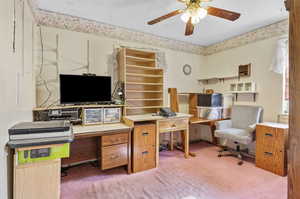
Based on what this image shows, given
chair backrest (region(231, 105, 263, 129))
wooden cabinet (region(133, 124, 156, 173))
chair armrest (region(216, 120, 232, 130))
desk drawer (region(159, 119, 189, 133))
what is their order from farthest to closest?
1. chair armrest (region(216, 120, 232, 130))
2. chair backrest (region(231, 105, 263, 129))
3. desk drawer (region(159, 119, 189, 133))
4. wooden cabinet (region(133, 124, 156, 173))

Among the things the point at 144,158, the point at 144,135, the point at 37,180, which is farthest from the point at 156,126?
the point at 37,180

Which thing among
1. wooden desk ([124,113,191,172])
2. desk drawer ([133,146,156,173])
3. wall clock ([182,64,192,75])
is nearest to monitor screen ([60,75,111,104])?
wooden desk ([124,113,191,172])

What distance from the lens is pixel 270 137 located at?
2430 mm

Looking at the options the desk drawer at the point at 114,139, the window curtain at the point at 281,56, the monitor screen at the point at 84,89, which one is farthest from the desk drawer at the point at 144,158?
the window curtain at the point at 281,56

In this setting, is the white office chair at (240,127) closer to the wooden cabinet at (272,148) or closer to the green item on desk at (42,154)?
the wooden cabinet at (272,148)

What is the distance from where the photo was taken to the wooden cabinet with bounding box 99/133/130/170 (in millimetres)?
2211

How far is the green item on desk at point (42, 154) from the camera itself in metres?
1.21

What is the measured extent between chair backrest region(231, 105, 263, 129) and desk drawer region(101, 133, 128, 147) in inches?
92.9

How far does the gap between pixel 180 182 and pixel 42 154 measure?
67.9 inches

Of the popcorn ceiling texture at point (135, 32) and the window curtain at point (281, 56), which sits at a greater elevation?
the popcorn ceiling texture at point (135, 32)

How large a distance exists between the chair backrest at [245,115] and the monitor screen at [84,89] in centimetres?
261

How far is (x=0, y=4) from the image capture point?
1105mm

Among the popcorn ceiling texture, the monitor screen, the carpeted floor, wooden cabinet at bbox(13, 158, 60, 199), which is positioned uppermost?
the popcorn ceiling texture

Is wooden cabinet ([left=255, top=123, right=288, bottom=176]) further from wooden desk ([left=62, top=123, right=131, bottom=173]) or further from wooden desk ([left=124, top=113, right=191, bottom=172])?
wooden desk ([left=62, top=123, right=131, bottom=173])
